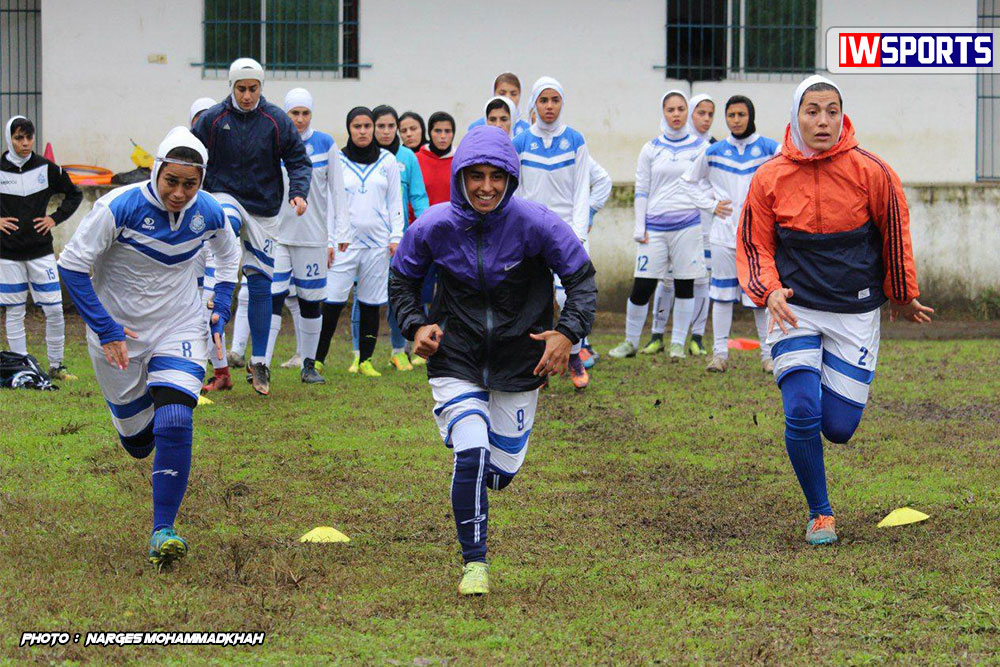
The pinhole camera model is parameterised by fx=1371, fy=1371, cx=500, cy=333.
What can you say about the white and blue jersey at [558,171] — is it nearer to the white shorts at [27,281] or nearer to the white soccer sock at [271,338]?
the white soccer sock at [271,338]

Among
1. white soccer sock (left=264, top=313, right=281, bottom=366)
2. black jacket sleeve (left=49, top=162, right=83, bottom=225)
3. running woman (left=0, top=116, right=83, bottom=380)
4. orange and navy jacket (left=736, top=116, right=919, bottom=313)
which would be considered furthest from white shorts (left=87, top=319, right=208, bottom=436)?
black jacket sleeve (left=49, top=162, right=83, bottom=225)

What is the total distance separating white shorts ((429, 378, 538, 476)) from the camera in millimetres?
5816

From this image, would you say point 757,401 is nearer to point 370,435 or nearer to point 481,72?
point 370,435

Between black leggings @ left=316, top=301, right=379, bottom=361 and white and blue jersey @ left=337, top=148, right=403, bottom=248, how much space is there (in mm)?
567

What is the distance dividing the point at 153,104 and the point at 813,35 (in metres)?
8.57

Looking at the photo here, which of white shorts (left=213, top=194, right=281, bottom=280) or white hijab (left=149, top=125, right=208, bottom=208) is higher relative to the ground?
white hijab (left=149, top=125, right=208, bottom=208)

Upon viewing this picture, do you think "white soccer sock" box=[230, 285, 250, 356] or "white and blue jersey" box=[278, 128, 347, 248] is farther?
"white soccer sock" box=[230, 285, 250, 356]

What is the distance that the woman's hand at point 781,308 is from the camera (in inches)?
259

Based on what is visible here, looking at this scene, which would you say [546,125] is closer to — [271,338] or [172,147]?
[271,338]

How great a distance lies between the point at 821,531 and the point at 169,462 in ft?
10.1

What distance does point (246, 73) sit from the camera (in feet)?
33.6

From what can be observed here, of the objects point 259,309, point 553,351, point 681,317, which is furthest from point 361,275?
point 553,351

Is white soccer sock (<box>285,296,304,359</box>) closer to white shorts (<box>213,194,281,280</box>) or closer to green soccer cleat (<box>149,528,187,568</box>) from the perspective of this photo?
white shorts (<box>213,194,281,280</box>)

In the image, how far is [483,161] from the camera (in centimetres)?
568
